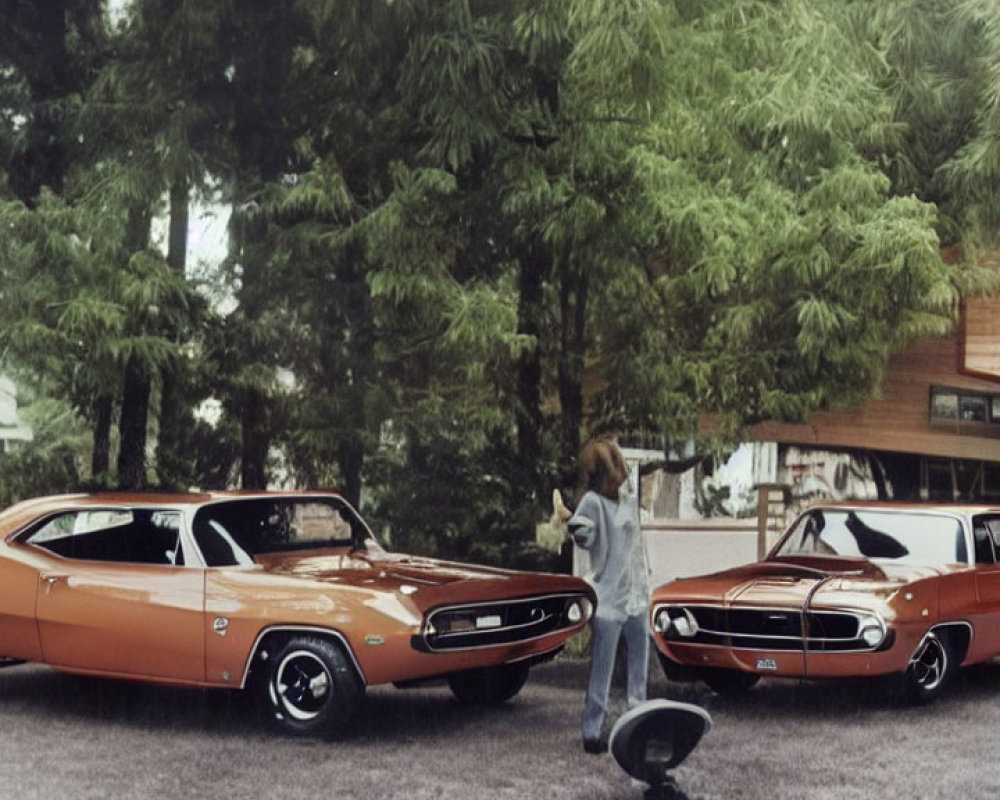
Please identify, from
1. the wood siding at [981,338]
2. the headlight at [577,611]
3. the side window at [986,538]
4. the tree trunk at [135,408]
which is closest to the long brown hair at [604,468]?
the headlight at [577,611]

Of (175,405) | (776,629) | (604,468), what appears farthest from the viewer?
(175,405)

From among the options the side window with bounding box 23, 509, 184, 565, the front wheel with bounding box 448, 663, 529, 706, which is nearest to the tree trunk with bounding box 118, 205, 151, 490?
the side window with bounding box 23, 509, 184, 565

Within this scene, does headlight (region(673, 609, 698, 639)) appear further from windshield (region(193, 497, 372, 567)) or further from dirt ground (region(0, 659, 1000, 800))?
windshield (region(193, 497, 372, 567))

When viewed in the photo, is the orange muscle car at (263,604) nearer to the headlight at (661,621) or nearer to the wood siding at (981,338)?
the headlight at (661,621)

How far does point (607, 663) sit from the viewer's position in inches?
304

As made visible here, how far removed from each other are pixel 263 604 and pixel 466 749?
1.40 m

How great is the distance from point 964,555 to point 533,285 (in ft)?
17.9

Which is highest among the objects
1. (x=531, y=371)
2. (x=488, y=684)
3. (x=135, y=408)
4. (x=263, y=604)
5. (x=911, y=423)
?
(x=531, y=371)

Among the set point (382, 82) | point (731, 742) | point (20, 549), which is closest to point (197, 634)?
point (20, 549)

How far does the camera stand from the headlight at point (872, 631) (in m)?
8.91

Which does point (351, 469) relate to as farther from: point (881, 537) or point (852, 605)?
point (852, 605)

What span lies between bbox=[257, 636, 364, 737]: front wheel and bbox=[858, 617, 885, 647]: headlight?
3.05m

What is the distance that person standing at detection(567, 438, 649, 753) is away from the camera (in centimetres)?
773

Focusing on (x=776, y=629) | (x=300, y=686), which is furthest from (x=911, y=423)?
Result: (x=300, y=686)
